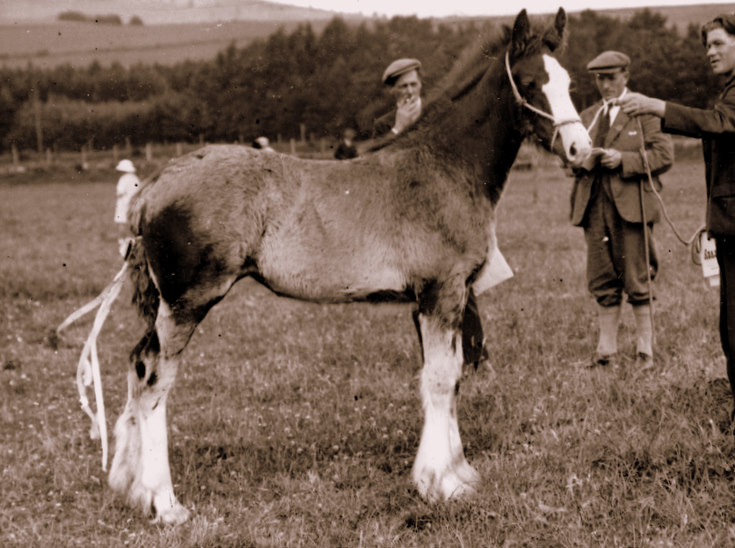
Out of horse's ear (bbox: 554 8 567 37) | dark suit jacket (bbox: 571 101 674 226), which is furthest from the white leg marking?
dark suit jacket (bbox: 571 101 674 226)

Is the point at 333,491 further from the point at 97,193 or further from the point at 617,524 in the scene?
the point at 97,193

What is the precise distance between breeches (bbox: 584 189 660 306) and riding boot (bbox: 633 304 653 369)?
0.25ft

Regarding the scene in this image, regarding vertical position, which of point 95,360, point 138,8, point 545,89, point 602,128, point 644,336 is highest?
point 138,8

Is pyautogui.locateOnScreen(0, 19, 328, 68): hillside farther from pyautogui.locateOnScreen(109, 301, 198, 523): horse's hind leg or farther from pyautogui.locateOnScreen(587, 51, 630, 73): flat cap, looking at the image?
pyautogui.locateOnScreen(109, 301, 198, 523): horse's hind leg

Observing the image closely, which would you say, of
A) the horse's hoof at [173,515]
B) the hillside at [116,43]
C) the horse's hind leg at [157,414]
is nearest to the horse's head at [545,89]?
the horse's hind leg at [157,414]

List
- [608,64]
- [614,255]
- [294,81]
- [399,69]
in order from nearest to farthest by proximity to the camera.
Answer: [399,69] < [608,64] < [614,255] < [294,81]

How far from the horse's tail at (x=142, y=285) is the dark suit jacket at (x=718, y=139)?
126 inches

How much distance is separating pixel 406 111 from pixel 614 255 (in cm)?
230

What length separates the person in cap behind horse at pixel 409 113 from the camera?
538cm

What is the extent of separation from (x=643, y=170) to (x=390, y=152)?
2.63m

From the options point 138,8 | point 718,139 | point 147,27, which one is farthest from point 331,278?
point 147,27

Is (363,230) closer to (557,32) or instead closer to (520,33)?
(520,33)

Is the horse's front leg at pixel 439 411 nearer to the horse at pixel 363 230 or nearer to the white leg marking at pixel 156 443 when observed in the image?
the horse at pixel 363 230

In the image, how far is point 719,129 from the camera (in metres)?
3.65
